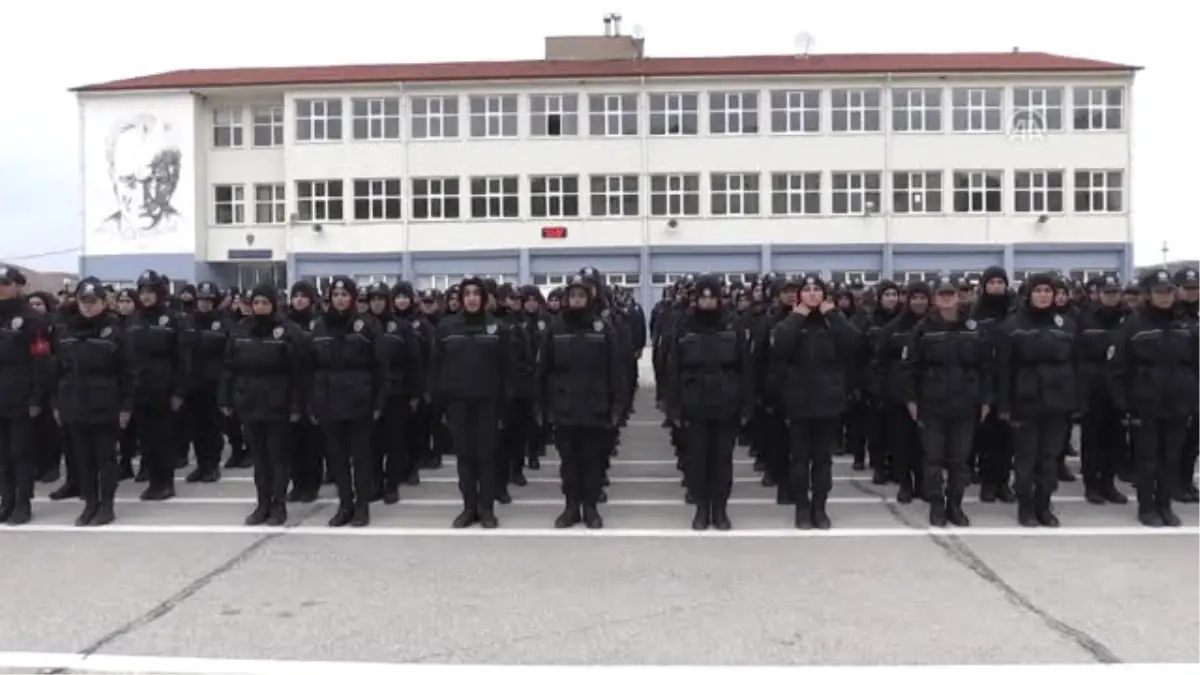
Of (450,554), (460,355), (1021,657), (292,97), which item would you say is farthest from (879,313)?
(292,97)

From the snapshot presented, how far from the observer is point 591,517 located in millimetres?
9727

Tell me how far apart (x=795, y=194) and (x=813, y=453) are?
125ft

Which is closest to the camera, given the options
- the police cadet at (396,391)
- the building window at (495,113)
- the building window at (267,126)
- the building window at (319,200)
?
the police cadet at (396,391)

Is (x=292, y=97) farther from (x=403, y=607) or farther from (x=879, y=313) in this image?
(x=403, y=607)

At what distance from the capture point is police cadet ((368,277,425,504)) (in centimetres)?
1115

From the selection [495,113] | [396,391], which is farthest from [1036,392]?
[495,113]

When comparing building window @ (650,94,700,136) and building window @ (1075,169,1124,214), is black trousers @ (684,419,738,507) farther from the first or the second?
building window @ (1075,169,1124,214)

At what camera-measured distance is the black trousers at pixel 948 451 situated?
31.3 ft

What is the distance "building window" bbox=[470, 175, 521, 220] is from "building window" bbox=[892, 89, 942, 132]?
15332 mm

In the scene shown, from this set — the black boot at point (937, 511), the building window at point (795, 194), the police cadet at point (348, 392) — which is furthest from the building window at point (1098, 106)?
the police cadet at point (348, 392)

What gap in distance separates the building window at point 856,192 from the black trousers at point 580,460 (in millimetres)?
38100

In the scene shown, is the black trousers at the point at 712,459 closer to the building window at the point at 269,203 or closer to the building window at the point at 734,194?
the building window at the point at 734,194

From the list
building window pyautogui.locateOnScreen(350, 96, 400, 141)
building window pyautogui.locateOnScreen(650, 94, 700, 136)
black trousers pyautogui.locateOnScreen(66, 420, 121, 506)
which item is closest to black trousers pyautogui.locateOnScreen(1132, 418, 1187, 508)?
black trousers pyautogui.locateOnScreen(66, 420, 121, 506)

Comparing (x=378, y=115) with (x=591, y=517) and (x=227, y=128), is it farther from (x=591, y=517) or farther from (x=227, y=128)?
(x=591, y=517)
